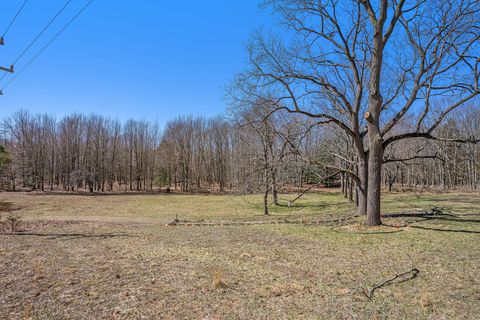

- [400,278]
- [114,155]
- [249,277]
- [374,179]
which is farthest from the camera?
[114,155]

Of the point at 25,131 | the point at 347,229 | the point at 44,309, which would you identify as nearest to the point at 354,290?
the point at 44,309

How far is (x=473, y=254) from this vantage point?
18.1ft

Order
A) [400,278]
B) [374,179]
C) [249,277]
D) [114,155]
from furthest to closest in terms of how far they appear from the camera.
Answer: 1. [114,155]
2. [374,179]
3. [249,277]
4. [400,278]

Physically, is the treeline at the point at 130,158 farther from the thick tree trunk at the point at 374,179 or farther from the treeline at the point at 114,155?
the thick tree trunk at the point at 374,179

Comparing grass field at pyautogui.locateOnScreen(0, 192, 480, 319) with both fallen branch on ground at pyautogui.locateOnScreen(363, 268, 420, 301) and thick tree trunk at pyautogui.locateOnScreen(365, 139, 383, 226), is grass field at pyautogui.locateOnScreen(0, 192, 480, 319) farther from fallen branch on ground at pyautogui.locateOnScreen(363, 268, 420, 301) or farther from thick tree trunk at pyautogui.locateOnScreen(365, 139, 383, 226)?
thick tree trunk at pyautogui.locateOnScreen(365, 139, 383, 226)

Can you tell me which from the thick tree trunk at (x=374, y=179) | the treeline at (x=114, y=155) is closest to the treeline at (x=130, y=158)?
the treeline at (x=114, y=155)

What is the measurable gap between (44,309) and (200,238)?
Answer: 5.18 metres

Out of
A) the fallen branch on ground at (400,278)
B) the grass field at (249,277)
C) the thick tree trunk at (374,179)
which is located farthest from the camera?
the thick tree trunk at (374,179)

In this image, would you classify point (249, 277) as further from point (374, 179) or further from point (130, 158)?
point (130, 158)

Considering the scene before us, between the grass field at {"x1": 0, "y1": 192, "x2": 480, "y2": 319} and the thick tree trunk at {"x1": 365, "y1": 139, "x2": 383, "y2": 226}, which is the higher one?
the thick tree trunk at {"x1": 365, "y1": 139, "x2": 383, "y2": 226}

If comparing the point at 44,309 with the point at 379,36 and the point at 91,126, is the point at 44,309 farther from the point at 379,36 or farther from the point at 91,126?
the point at 91,126

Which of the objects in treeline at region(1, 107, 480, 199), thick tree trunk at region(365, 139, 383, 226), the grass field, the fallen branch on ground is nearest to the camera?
the grass field

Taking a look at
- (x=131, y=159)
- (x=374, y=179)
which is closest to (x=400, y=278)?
(x=374, y=179)

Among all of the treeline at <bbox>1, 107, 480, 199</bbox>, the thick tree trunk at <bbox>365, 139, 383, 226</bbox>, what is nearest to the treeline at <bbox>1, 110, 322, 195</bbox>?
the treeline at <bbox>1, 107, 480, 199</bbox>
